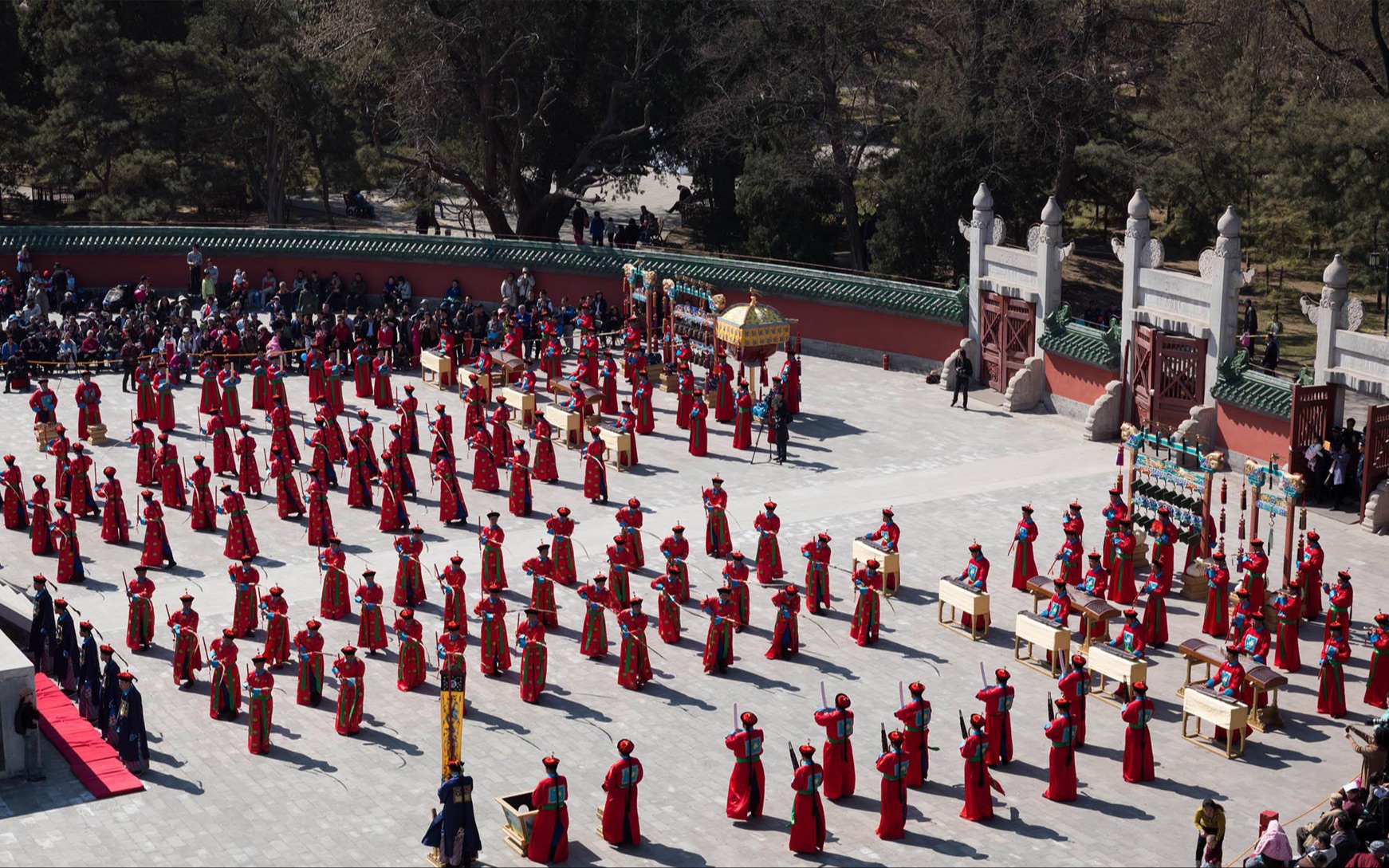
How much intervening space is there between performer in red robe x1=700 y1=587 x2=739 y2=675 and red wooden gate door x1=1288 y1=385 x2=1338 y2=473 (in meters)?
11.1

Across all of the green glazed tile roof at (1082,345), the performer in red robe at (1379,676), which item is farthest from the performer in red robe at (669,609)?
the green glazed tile roof at (1082,345)

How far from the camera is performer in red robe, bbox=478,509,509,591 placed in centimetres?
2538

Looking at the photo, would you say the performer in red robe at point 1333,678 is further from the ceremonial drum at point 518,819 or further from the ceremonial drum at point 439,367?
the ceremonial drum at point 439,367

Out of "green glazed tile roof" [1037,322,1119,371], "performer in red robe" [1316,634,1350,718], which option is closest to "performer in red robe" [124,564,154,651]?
"performer in red robe" [1316,634,1350,718]

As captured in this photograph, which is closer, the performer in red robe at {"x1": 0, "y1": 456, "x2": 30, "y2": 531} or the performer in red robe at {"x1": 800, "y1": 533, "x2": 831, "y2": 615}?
the performer in red robe at {"x1": 800, "y1": 533, "x2": 831, "y2": 615}

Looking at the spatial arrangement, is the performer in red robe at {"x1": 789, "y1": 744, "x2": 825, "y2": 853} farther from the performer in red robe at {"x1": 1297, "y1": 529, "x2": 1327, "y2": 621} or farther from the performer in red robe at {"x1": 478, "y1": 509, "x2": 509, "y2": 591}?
the performer in red robe at {"x1": 1297, "y1": 529, "x2": 1327, "y2": 621}

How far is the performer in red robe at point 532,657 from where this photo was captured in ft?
72.9

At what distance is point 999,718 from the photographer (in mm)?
20625

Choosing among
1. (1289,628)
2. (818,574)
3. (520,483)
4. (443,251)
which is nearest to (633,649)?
(818,574)

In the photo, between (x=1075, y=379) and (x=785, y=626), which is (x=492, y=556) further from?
(x=1075, y=379)

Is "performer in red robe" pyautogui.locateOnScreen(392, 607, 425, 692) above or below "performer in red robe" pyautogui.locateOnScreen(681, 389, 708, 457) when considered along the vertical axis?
below

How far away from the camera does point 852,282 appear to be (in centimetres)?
3884

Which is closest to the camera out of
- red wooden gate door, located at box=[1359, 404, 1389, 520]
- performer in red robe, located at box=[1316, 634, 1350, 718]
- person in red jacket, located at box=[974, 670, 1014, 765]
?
person in red jacket, located at box=[974, 670, 1014, 765]

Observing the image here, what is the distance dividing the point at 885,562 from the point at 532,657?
570 centimetres
